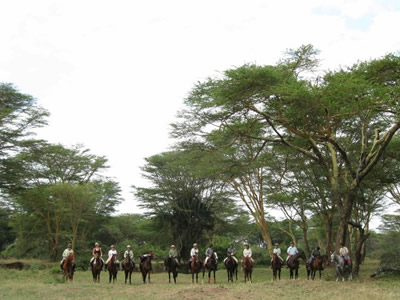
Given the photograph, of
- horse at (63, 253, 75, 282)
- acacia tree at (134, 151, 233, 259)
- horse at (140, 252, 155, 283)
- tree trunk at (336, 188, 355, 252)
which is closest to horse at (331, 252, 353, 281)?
tree trunk at (336, 188, 355, 252)

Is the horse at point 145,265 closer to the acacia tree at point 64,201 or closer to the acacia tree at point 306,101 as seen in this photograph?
the acacia tree at point 306,101

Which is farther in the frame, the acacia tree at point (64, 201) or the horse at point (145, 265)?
the acacia tree at point (64, 201)

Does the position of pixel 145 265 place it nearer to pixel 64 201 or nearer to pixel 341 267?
pixel 341 267

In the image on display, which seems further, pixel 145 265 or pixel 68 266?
pixel 145 265

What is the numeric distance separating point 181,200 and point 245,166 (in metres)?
9.27

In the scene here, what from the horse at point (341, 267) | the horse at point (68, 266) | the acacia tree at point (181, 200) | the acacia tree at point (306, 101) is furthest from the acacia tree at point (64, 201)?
the horse at point (341, 267)

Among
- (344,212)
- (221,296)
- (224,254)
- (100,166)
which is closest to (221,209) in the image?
(224,254)

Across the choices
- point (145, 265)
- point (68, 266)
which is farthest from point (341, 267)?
point (68, 266)

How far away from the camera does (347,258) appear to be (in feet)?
49.6

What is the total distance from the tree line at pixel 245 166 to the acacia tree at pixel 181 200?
72 mm

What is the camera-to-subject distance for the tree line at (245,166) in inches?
571

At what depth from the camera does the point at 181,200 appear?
29.4 m

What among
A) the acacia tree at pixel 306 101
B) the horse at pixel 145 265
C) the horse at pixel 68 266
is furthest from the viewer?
the horse at pixel 145 265

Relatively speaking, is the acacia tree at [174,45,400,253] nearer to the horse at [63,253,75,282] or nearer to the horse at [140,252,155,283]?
the horse at [140,252,155,283]
